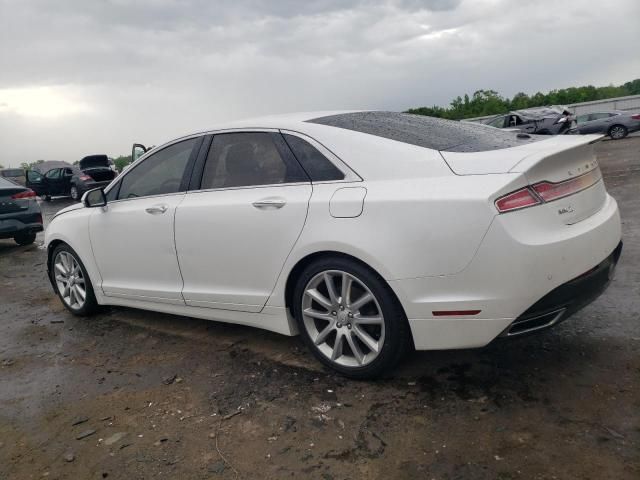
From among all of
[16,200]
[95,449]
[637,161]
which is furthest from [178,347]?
[637,161]

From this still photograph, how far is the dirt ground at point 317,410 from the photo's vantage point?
7.94 feet

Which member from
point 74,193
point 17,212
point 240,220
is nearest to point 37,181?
point 74,193

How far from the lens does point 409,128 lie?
3457 millimetres

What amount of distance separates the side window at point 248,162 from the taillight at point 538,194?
120 cm

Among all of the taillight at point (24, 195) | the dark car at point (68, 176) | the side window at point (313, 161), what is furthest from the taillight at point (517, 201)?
the dark car at point (68, 176)

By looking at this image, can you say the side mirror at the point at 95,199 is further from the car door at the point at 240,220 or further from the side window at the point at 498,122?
the side window at the point at 498,122

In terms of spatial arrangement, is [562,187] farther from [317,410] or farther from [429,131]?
[317,410]

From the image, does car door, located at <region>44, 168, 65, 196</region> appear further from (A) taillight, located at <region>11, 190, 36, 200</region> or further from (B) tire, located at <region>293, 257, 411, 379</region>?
(B) tire, located at <region>293, 257, 411, 379</region>

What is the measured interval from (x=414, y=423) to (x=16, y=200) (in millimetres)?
8668

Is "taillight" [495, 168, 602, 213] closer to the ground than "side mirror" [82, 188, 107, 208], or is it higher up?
closer to the ground

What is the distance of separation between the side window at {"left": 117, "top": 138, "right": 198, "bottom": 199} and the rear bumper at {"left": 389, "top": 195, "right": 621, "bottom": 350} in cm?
202

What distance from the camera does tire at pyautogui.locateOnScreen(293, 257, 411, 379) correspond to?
2.93m

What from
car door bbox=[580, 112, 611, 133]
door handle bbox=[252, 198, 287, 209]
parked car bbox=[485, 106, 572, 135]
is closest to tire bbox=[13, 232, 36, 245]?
door handle bbox=[252, 198, 287, 209]

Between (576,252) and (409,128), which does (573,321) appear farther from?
(409,128)
